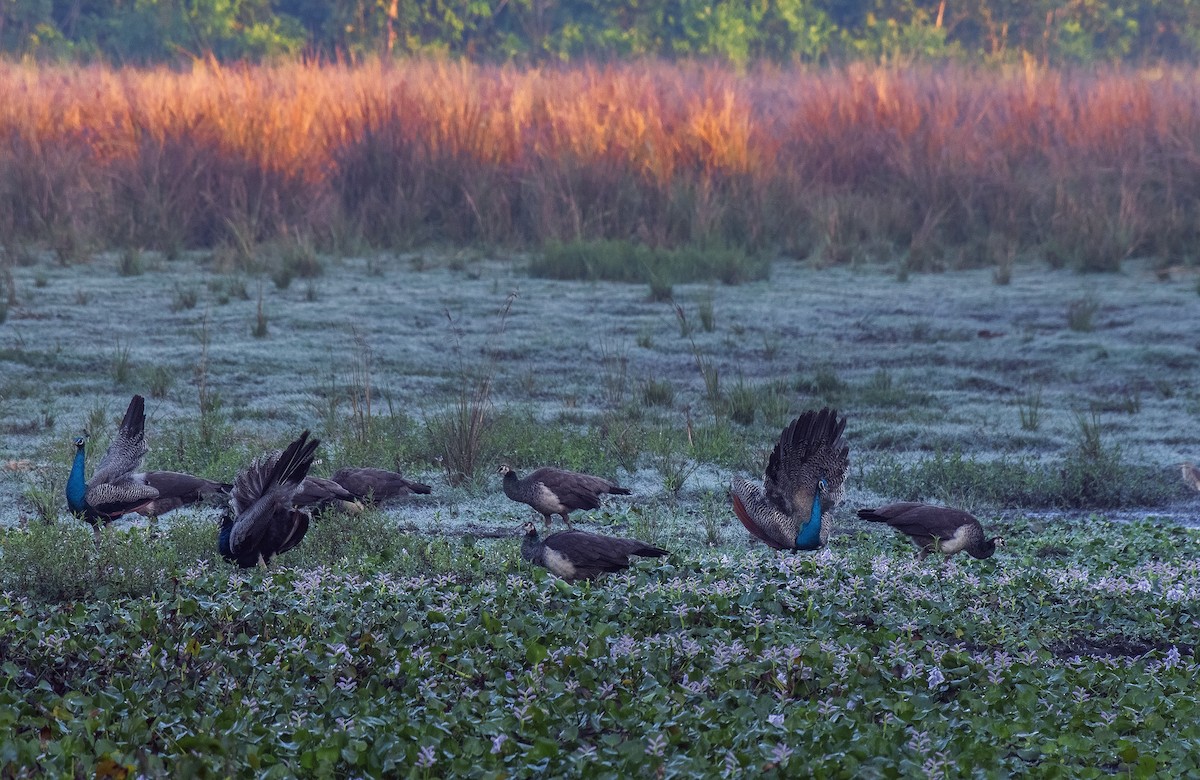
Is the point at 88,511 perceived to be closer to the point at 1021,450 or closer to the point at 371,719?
the point at 371,719

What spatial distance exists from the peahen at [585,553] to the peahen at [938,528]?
1033mm

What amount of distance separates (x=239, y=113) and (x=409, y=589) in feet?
30.5

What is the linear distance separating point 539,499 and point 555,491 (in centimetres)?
7

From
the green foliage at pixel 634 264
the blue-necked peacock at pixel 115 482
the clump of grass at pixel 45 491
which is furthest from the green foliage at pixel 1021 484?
the green foliage at pixel 634 264

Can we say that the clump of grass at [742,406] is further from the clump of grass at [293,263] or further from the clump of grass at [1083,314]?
the clump of grass at [293,263]

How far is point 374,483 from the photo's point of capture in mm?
6520

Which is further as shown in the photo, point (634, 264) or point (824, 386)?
point (634, 264)

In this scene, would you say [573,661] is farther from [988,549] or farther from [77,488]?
[77,488]

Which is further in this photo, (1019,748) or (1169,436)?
(1169,436)

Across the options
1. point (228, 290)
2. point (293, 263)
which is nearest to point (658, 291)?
point (293, 263)

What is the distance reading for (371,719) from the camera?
3.77m

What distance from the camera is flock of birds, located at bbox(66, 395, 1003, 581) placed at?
5418mm

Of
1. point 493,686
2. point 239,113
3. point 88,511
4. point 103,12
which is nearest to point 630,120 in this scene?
point 239,113

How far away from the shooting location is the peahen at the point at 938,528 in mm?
5734
